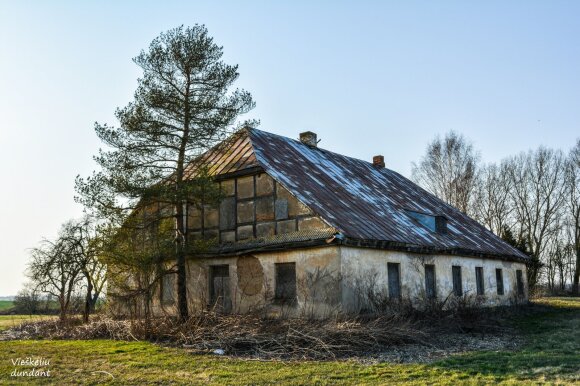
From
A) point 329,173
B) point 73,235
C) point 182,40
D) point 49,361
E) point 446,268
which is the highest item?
point 182,40

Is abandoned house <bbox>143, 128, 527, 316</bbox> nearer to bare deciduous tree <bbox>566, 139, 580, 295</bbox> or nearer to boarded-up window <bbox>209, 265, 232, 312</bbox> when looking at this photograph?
boarded-up window <bbox>209, 265, 232, 312</bbox>

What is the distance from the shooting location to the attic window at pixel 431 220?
2198 cm

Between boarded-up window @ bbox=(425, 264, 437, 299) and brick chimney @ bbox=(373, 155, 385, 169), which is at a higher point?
brick chimney @ bbox=(373, 155, 385, 169)

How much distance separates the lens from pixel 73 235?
69.4 ft

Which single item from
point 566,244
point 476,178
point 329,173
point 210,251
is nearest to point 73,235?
point 210,251

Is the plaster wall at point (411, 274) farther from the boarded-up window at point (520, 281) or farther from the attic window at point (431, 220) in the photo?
the boarded-up window at point (520, 281)

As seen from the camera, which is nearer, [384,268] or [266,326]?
[266,326]

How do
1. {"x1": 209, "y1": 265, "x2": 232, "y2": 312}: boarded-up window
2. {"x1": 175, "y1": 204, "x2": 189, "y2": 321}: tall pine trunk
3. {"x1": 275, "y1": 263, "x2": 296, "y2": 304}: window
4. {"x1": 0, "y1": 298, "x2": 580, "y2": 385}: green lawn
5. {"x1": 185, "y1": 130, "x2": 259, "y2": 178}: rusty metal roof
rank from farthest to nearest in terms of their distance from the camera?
{"x1": 209, "y1": 265, "x2": 232, "y2": 312}: boarded-up window < {"x1": 185, "y1": 130, "x2": 259, "y2": 178}: rusty metal roof < {"x1": 175, "y1": 204, "x2": 189, "y2": 321}: tall pine trunk < {"x1": 275, "y1": 263, "x2": 296, "y2": 304}: window < {"x1": 0, "y1": 298, "x2": 580, "y2": 385}: green lawn

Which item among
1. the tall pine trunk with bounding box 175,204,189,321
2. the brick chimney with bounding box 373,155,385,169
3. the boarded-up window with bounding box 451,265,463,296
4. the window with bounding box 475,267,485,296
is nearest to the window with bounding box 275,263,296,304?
the tall pine trunk with bounding box 175,204,189,321

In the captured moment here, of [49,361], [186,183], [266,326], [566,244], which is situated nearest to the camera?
[49,361]

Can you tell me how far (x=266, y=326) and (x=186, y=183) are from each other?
517 cm

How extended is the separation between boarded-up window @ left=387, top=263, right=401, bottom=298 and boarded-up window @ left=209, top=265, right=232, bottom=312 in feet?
17.1

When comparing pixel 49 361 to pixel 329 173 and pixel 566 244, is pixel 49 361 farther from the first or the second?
pixel 566 244

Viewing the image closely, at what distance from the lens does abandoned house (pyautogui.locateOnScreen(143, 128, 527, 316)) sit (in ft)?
52.3
